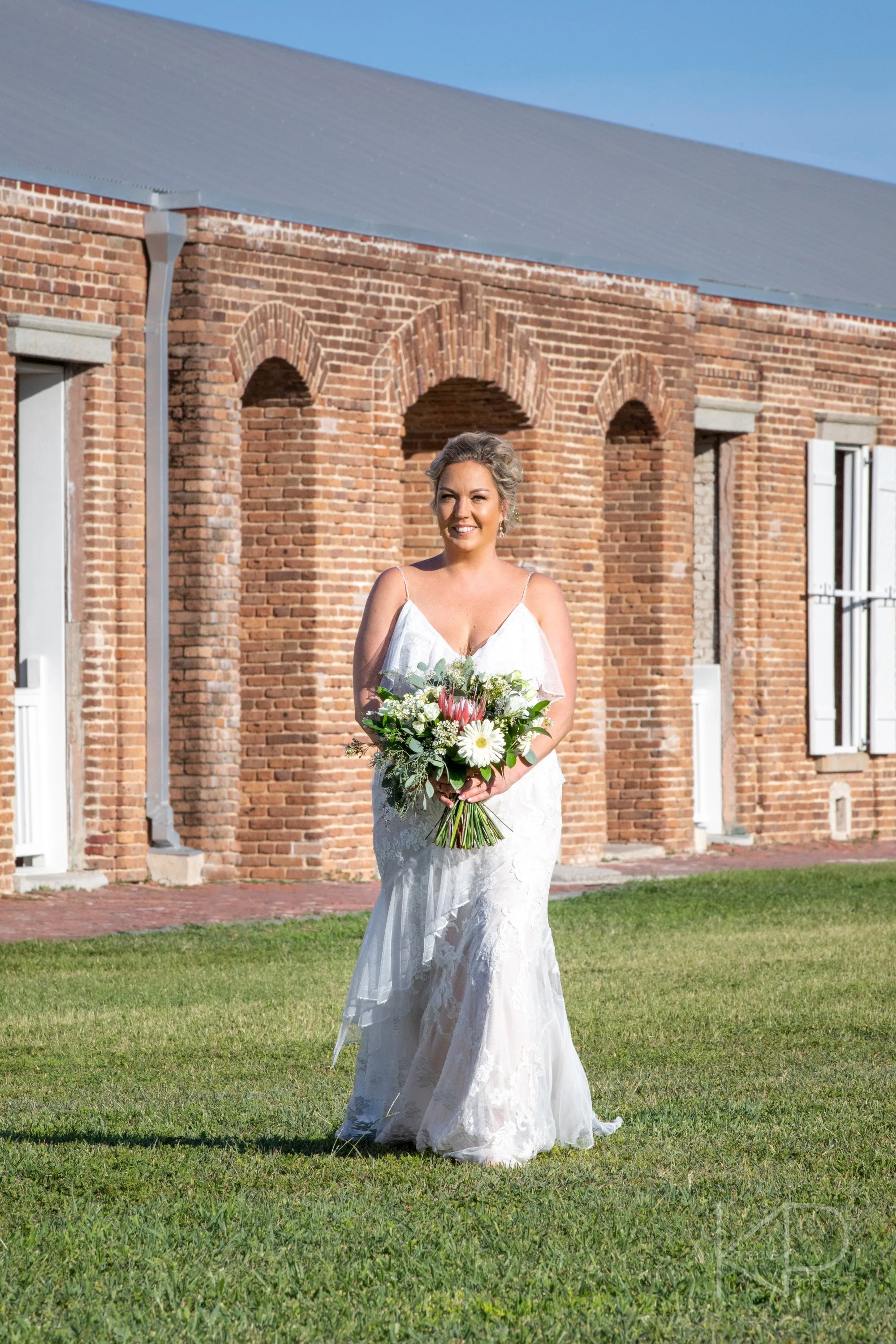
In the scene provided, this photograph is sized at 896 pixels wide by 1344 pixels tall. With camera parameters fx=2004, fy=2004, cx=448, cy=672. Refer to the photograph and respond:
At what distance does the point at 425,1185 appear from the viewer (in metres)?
5.02

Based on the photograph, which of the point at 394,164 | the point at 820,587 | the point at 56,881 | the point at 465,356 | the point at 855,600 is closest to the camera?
the point at 56,881

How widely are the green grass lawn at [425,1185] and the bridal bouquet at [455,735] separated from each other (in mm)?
915

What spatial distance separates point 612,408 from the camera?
15.5m

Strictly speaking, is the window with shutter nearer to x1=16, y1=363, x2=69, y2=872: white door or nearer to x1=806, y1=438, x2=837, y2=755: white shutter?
x1=806, y1=438, x2=837, y2=755: white shutter

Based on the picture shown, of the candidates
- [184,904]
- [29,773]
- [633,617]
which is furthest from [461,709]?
[633,617]

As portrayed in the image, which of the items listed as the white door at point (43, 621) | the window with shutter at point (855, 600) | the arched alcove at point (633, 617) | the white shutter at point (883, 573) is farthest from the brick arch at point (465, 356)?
the white shutter at point (883, 573)

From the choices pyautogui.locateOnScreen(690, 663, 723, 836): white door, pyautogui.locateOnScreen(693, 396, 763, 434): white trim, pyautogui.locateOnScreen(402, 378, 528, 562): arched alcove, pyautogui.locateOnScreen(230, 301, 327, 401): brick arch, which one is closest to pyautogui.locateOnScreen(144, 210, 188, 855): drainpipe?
pyautogui.locateOnScreen(230, 301, 327, 401): brick arch

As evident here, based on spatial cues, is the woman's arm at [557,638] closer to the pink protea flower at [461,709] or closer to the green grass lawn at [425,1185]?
the pink protea flower at [461,709]

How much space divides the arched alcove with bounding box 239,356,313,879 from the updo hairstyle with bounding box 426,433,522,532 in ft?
26.7

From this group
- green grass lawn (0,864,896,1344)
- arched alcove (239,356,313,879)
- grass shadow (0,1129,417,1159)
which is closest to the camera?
green grass lawn (0,864,896,1344)

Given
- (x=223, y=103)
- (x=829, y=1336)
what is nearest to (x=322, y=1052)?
(x=829, y=1336)

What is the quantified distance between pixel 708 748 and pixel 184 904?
21.4 feet

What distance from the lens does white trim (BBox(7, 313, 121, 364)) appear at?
40.5 feet

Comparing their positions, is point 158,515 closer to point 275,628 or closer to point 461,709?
point 275,628
